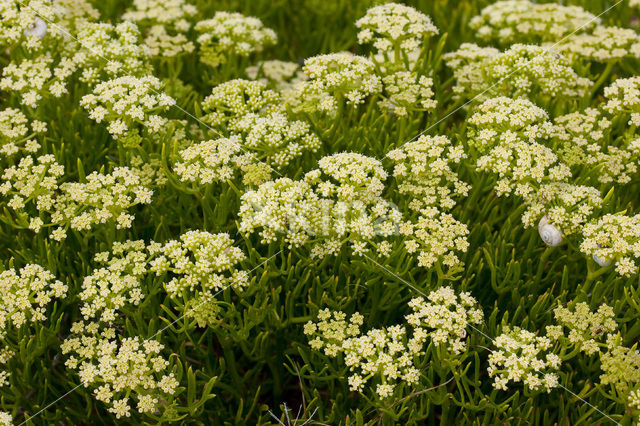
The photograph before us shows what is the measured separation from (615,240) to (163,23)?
3.94 meters

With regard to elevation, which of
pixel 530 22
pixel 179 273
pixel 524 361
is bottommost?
pixel 524 361

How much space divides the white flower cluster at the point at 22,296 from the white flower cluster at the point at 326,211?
1121 mm

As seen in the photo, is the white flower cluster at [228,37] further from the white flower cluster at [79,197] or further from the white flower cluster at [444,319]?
the white flower cluster at [444,319]

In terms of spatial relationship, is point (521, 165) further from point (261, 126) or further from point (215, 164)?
point (215, 164)

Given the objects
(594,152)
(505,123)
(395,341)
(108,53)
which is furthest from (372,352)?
(108,53)

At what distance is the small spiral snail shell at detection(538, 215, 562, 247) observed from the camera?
3486mm

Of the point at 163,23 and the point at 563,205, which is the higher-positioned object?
the point at 163,23

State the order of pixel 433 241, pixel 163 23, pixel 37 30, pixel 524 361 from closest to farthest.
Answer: pixel 524 361
pixel 433 241
pixel 37 30
pixel 163 23

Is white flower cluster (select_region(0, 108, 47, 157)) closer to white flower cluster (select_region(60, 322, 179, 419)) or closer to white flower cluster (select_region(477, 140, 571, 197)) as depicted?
white flower cluster (select_region(60, 322, 179, 419))

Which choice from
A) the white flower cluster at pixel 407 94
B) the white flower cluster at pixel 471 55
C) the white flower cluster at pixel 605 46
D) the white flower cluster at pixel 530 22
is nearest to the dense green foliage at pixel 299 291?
the white flower cluster at pixel 407 94

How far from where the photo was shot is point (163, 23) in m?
5.11

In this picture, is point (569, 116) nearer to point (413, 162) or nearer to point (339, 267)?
point (413, 162)

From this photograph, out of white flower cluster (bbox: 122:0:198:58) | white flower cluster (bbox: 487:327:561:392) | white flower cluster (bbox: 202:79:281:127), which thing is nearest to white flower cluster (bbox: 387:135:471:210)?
white flower cluster (bbox: 487:327:561:392)

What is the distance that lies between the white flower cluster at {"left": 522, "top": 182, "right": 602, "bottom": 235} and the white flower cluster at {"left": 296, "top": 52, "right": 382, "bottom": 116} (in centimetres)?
132
